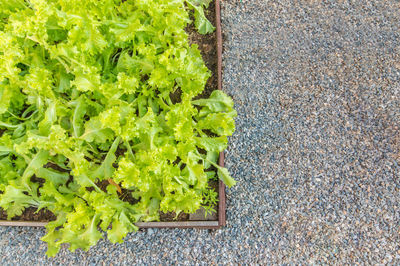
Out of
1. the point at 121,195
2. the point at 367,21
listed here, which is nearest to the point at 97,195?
the point at 121,195

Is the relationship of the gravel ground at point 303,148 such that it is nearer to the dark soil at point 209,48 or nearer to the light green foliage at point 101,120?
the dark soil at point 209,48

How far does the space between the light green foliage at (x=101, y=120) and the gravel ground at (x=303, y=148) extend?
0.30 metres

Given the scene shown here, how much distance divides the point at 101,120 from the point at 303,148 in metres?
1.62

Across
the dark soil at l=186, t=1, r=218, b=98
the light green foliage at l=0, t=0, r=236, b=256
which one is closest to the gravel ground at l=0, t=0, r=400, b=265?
the dark soil at l=186, t=1, r=218, b=98

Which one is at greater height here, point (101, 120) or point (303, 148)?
point (101, 120)

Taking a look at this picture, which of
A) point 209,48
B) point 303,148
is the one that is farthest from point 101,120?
point 303,148

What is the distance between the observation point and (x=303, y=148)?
2.64 metres

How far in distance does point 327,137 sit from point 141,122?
1.56 meters

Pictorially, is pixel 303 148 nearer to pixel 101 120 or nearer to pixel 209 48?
pixel 209 48

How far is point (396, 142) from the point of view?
264cm

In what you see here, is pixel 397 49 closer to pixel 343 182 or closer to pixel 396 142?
pixel 396 142

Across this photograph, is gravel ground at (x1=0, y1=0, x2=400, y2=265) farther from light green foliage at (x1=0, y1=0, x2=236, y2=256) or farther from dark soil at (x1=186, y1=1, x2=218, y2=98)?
light green foliage at (x1=0, y1=0, x2=236, y2=256)

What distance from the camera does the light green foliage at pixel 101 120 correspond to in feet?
6.91

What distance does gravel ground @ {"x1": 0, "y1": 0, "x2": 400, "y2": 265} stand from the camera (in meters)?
2.41
